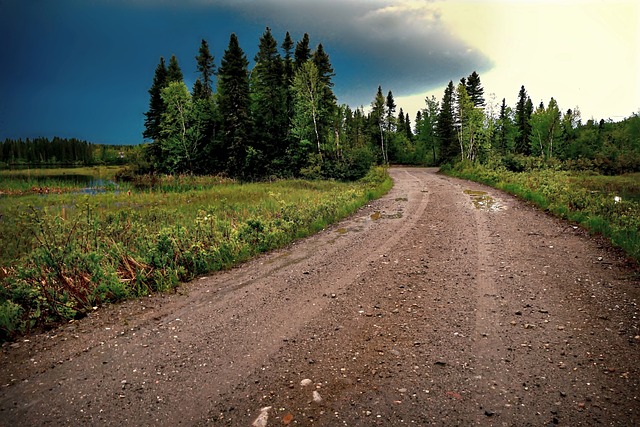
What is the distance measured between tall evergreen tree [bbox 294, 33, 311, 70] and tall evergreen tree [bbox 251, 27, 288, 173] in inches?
90.1

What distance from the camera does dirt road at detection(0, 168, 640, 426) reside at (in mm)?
2984

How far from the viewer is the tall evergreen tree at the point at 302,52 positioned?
1668 inches

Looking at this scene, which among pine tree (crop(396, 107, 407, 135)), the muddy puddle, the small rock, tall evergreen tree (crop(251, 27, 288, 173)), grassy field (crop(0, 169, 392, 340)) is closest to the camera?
the small rock

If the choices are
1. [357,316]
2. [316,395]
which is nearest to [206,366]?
[316,395]

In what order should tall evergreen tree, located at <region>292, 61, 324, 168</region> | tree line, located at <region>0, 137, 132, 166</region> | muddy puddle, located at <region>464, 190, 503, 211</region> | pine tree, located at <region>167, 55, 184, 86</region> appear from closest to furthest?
muddy puddle, located at <region>464, 190, 503, 211</region> < tall evergreen tree, located at <region>292, 61, 324, 168</region> < pine tree, located at <region>167, 55, 184, 86</region> < tree line, located at <region>0, 137, 132, 166</region>

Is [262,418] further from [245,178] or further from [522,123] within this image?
[522,123]

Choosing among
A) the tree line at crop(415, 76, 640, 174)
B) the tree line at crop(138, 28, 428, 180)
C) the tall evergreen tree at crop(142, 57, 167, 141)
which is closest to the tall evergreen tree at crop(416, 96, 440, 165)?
the tree line at crop(415, 76, 640, 174)

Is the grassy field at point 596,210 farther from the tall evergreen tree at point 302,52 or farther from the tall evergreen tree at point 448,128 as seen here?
the tall evergreen tree at point 448,128

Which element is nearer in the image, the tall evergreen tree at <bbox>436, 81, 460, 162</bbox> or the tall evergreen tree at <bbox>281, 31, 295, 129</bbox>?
the tall evergreen tree at <bbox>281, 31, 295, 129</bbox>

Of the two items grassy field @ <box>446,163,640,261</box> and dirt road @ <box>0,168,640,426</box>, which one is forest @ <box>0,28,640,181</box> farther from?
dirt road @ <box>0,168,640,426</box>

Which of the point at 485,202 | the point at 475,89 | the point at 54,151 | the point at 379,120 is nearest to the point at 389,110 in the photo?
the point at 379,120

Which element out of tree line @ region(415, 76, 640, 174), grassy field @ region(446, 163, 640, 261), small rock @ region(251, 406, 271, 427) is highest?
tree line @ region(415, 76, 640, 174)

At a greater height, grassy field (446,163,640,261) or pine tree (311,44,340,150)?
pine tree (311,44,340,150)

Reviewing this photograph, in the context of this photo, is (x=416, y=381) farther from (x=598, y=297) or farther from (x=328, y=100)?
(x=328, y=100)
